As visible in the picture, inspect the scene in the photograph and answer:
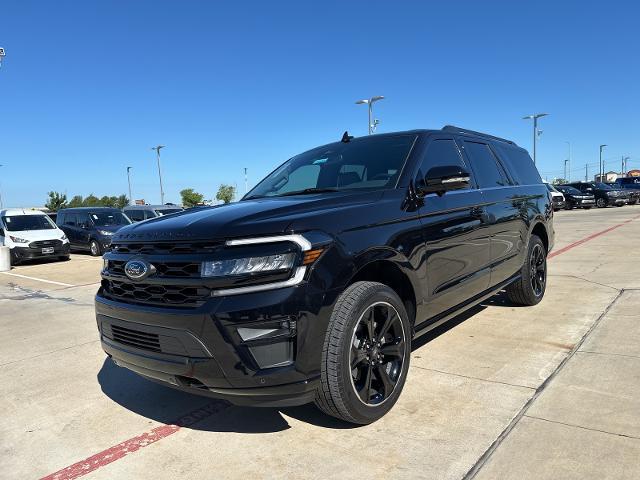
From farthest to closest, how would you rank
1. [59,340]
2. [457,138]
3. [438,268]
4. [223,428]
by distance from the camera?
[59,340], [457,138], [438,268], [223,428]

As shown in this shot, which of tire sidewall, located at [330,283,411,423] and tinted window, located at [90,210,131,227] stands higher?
tinted window, located at [90,210,131,227]

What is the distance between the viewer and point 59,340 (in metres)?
5.27

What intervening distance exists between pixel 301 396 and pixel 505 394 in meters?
1.56

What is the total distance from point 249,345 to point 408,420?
1.23 m

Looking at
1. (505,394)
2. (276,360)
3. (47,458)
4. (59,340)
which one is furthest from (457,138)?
(59,340)

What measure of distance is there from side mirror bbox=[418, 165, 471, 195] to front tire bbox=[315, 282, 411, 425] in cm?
91

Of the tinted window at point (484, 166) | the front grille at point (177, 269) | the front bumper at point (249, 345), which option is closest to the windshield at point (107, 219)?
the tinted window at point (484, 166)

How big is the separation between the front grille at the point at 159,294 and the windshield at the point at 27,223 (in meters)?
14.2

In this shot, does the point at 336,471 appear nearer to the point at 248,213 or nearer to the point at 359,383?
the point at 359,383

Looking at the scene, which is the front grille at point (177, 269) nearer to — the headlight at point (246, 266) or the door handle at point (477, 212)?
the headlight at point (246, 266)

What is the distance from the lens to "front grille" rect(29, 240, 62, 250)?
14148mm

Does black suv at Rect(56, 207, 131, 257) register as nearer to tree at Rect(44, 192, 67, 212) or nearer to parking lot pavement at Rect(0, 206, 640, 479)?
parking lot pavement at Rect(0, 206, 640, 479)

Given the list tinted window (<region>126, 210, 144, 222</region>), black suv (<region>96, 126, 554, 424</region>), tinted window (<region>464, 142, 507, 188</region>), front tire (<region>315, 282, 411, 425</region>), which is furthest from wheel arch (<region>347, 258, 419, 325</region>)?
tinted window (<region>126, 210, 144, 222</region>)

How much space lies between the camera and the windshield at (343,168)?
3.68 metres
